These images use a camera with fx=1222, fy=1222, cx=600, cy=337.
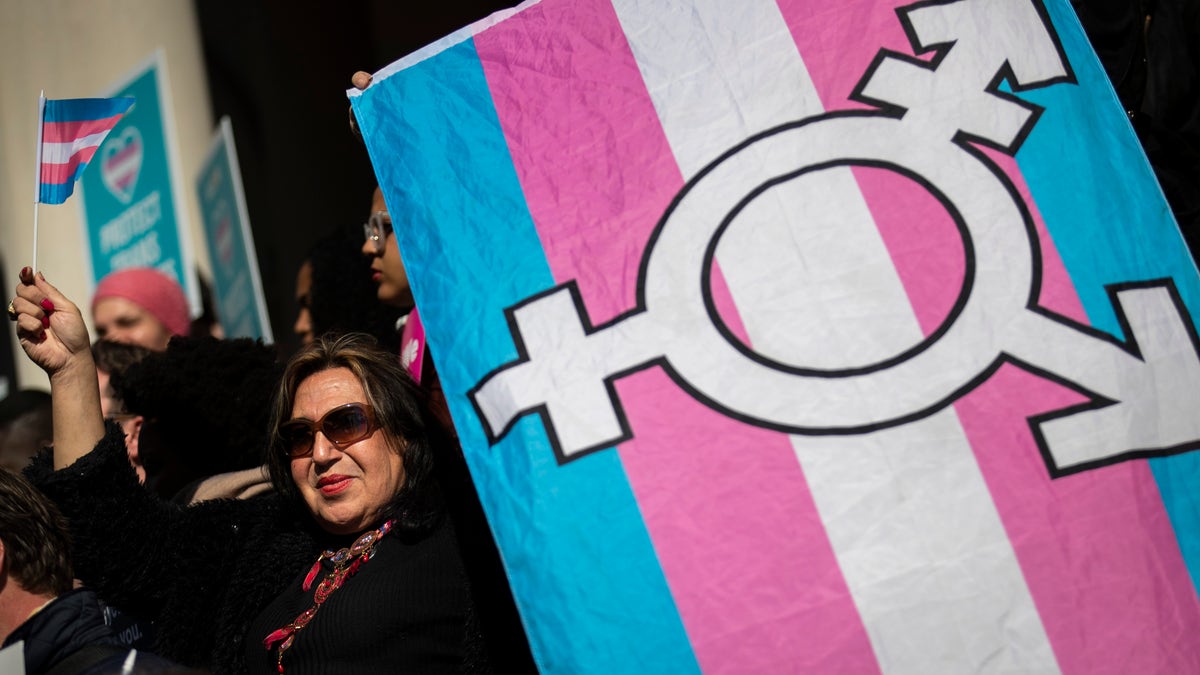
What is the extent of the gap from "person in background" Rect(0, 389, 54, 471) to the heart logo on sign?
190cm

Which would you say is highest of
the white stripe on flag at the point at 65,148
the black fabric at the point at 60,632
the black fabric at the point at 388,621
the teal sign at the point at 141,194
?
the teal sign at the point at 141,194

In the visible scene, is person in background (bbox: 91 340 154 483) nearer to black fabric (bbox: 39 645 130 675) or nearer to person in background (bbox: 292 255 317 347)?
person in background (bbox: 292 255 317 347)

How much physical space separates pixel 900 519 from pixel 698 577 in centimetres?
33

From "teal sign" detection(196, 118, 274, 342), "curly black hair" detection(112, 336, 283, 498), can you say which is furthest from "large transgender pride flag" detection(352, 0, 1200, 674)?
"teal sign" detection(196, 118, 274, 342)

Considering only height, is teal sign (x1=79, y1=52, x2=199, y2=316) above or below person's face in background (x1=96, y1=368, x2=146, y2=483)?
above

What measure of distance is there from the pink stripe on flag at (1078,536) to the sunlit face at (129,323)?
3.09 meters

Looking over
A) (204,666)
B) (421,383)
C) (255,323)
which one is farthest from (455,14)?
(204,666)

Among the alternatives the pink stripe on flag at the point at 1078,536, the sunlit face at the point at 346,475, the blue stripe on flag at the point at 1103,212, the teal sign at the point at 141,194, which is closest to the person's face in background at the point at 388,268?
the sunlit face at the point at 346,475

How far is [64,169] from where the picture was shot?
2572 mm

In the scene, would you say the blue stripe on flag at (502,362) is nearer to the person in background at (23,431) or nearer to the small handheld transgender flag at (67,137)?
the small handheld transgender flag at (67,137)

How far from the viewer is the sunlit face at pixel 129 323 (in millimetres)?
4254

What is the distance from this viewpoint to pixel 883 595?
6.17 feet

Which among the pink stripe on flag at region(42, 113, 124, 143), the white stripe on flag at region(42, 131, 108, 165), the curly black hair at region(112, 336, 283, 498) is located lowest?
the curly black hair at region(112, 336, 283, 498)

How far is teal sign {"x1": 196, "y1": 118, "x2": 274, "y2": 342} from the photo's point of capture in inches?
171
